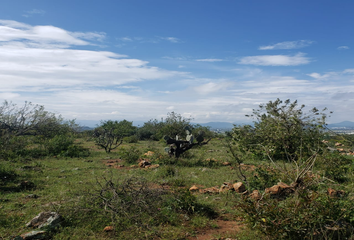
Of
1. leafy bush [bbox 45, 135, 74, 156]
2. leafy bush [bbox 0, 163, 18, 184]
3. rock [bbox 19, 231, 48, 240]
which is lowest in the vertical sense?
rock [bbox 19, 231, 48, 240]

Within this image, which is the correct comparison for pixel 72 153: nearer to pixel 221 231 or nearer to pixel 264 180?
pixel 264 180

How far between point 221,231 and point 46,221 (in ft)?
11.8

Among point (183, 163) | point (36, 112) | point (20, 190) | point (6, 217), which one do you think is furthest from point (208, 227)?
point (36, 112)

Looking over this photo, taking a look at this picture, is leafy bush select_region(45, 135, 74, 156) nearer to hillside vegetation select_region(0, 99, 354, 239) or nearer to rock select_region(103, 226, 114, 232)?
hillside vegetation select_region(0, 99, 354, 239)

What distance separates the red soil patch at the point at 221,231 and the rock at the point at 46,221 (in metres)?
2.71

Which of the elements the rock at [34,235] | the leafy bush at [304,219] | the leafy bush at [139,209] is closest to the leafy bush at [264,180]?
the leafy bush at [139,209]

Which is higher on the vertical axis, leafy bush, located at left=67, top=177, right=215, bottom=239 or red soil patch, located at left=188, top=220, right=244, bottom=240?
leafy bush, located at left=67, top=177, right=215, bottom=239

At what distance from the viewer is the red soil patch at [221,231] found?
5025 mm

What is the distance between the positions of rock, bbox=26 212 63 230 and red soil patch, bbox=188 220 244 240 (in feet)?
8.90

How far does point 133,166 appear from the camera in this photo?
1265 centimetres

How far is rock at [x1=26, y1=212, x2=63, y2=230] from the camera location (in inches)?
197

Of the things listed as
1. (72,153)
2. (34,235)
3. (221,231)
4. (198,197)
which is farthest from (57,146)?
(221,231)

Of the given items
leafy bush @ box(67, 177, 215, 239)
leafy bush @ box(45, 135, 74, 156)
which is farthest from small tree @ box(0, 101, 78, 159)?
leafy bush @ box(67, 177, 215, 239)

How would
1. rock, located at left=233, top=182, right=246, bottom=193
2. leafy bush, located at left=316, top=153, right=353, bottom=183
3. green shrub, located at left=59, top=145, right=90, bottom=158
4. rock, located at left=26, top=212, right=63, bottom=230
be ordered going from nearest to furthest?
rock, located at left=26, top=212, right=63, bottom=230 → rock, located at left=233, top=182, right=246, bottom=193 → leafy bush, located at left=316, top=153, right=353, bottom=183 → green shrub, located at left=59, top=145, right=90, bottom=158
